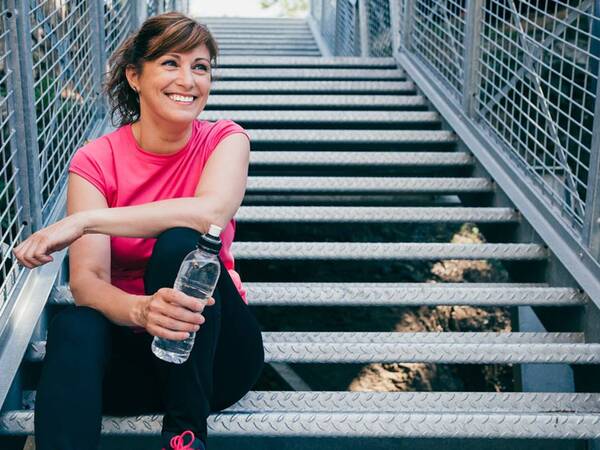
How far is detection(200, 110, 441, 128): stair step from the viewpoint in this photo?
146 inches

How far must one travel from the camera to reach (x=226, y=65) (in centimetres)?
493

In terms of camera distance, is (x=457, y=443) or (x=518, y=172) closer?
(x=457, y=443)

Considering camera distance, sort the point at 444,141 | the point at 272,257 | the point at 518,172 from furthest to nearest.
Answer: the point at 444,141 < the point at 518,172 < the point at 272,257

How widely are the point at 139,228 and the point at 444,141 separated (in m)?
2.07

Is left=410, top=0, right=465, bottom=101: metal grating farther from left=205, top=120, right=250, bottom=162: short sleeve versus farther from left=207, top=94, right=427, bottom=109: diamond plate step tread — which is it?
left=205, top=120, right=250, bottom=162: short sleeve

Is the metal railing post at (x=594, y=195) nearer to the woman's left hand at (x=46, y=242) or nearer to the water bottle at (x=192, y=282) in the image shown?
the water bottle at (x=192, y=282)

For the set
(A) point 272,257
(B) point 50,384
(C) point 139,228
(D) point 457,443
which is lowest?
(D) point 457,443

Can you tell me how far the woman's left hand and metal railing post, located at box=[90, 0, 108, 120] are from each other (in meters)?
1.61

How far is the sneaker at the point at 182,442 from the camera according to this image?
1.62 meters

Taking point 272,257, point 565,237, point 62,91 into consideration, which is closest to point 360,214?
point 272,257

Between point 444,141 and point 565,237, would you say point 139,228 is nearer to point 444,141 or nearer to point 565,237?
point 565,237

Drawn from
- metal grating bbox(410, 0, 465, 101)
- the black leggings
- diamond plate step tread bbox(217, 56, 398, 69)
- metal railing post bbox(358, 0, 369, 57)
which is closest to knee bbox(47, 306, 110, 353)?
the black leggings

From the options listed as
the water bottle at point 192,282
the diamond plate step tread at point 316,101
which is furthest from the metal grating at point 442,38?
the water bottle at point 192,282

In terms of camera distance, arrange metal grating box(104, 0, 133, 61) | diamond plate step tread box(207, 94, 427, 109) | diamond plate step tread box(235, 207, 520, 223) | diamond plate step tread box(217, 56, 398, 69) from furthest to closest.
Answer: diamond plate step tread box(217, 56, 398, 69), diamond plate step tread box(207, 94, 427, 109), metal grating box(104, 0, 133, 61), diamond plate step tread box(235, 207, 520, 223)
